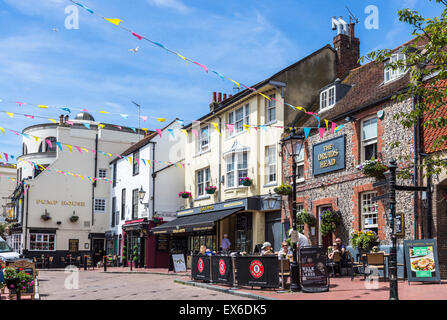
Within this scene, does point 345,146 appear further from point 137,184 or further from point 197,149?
point 137,184

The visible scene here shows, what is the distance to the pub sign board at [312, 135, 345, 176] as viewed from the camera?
748 inches

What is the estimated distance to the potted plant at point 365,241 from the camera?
16.8 meters

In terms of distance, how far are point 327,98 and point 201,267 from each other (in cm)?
923

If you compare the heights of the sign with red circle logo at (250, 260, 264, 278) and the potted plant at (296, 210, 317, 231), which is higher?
the potted plant at (296, 210, 317, 231)

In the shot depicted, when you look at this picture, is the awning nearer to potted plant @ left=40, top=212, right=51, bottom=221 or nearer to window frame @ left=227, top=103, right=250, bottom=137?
window frame @ left=227, top=103, right=250, bottom=137

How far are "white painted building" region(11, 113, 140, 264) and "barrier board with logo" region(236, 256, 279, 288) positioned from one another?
981 inches

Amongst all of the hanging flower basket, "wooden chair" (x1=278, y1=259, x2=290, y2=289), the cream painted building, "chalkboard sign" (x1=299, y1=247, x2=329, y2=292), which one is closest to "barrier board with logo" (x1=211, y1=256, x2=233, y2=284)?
"wooden chair" (x1=278, y1=259, x2=290, y2=289)

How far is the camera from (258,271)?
551 inches

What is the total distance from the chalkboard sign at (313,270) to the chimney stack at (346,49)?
13.2 metres

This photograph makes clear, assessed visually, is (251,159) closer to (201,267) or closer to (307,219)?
(307,219)

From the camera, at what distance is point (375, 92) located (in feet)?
60.7

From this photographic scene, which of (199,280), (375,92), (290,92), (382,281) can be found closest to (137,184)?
(290,92)

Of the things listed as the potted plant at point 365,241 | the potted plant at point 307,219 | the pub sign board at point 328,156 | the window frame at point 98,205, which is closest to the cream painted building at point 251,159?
the potted plant at point 307,219

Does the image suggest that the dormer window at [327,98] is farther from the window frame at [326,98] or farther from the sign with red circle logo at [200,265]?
the sign with red circle logo at [200,265]
